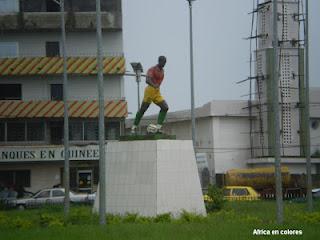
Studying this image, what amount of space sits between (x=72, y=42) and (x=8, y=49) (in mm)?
4431

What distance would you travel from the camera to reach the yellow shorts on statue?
2392 cm

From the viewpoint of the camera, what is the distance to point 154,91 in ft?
78.5

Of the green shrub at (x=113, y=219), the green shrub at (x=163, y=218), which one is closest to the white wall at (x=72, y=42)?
the green shrub at (x=113, y=219)

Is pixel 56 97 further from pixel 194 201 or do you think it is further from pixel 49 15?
pixel 194 201

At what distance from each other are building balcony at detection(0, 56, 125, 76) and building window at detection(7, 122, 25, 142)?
343 cm

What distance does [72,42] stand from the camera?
164 ft

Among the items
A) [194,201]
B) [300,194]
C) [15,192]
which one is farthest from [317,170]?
[194,201]

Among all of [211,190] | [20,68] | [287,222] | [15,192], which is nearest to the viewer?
[287,222]

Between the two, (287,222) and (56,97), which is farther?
(56,97)

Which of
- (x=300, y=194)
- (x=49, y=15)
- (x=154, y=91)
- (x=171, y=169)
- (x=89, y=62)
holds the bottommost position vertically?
(x=300, y=194)

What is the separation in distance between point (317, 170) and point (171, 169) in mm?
41335

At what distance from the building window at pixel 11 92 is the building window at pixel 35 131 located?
2.19 metres

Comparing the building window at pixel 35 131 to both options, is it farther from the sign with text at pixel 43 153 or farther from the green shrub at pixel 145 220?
the green shrub at pixel 145 220

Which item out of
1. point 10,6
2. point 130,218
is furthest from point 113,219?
point 10,6
